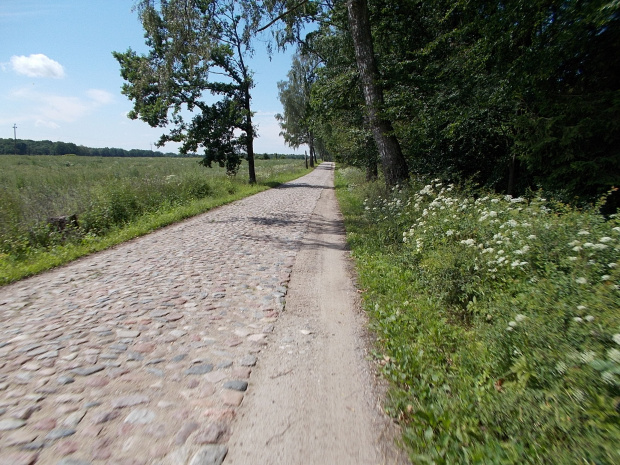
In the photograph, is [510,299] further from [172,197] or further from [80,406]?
[172,197]

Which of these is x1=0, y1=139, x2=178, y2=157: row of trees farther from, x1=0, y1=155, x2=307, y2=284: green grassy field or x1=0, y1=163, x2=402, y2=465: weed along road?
x1=0, y1=163, x2=402, y2=465: weed along road

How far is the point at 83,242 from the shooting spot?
26.7 ft

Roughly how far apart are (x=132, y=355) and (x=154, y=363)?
31 centimetres

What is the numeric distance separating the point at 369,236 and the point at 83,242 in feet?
22.9

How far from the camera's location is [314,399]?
2756mm

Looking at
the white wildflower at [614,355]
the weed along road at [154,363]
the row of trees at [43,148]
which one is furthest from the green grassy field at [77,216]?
the row of trees at [43,148]

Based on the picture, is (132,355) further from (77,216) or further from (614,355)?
(77,216)

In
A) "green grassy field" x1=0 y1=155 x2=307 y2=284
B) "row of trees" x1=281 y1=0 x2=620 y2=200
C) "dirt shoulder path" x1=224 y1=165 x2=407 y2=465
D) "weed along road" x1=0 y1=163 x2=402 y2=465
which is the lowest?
"dirt shoulder path" x1=224 y1=165 x2=407 y2=465

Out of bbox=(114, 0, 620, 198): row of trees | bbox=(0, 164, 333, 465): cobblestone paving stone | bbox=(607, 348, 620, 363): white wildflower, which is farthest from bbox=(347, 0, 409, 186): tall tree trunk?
bbox=(607, 348, 620, 363): white wildflower

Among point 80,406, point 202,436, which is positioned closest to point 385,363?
point 202,436

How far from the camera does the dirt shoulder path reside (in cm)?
223

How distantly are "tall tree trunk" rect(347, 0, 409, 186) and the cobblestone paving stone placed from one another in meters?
5.18

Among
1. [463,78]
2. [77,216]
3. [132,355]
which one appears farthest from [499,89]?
[77,216]

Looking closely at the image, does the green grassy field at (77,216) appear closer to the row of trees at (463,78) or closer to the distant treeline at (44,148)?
the row of trees at (463,78)
